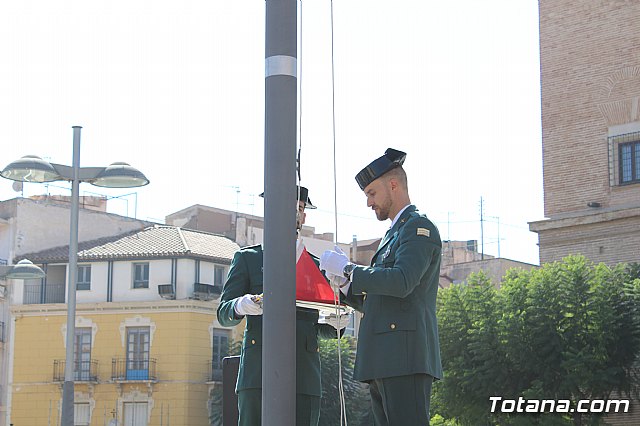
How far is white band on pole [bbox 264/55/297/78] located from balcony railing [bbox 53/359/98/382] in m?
53.1

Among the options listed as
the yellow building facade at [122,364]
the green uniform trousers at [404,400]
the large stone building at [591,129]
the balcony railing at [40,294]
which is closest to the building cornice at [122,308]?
the yellow building facade at [122,364]

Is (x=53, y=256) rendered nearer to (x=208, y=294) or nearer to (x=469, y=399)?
(x=208, y=294)

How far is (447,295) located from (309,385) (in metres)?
28.6

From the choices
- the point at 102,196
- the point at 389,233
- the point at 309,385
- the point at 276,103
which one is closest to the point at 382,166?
the point at 389,233

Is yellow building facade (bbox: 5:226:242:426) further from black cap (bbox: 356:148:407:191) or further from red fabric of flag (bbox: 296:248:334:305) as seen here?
black cap (bbox: 356:148:407:191)

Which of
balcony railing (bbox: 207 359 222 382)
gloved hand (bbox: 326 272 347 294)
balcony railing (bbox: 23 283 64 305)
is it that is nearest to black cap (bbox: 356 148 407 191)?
gloved hand (bbox: 326 272 347 294)

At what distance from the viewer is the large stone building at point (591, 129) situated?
109 ft

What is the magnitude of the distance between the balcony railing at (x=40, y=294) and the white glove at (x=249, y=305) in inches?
2103

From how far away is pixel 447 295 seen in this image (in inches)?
1363

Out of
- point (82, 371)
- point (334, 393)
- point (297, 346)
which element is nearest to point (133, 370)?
point (82, 371)

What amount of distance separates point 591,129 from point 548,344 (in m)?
7.53

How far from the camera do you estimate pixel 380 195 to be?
5727 mm

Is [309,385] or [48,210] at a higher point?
[48,210]

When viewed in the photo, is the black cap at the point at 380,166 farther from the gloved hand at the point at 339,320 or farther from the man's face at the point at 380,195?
the gloved hand at the point at 339,320
